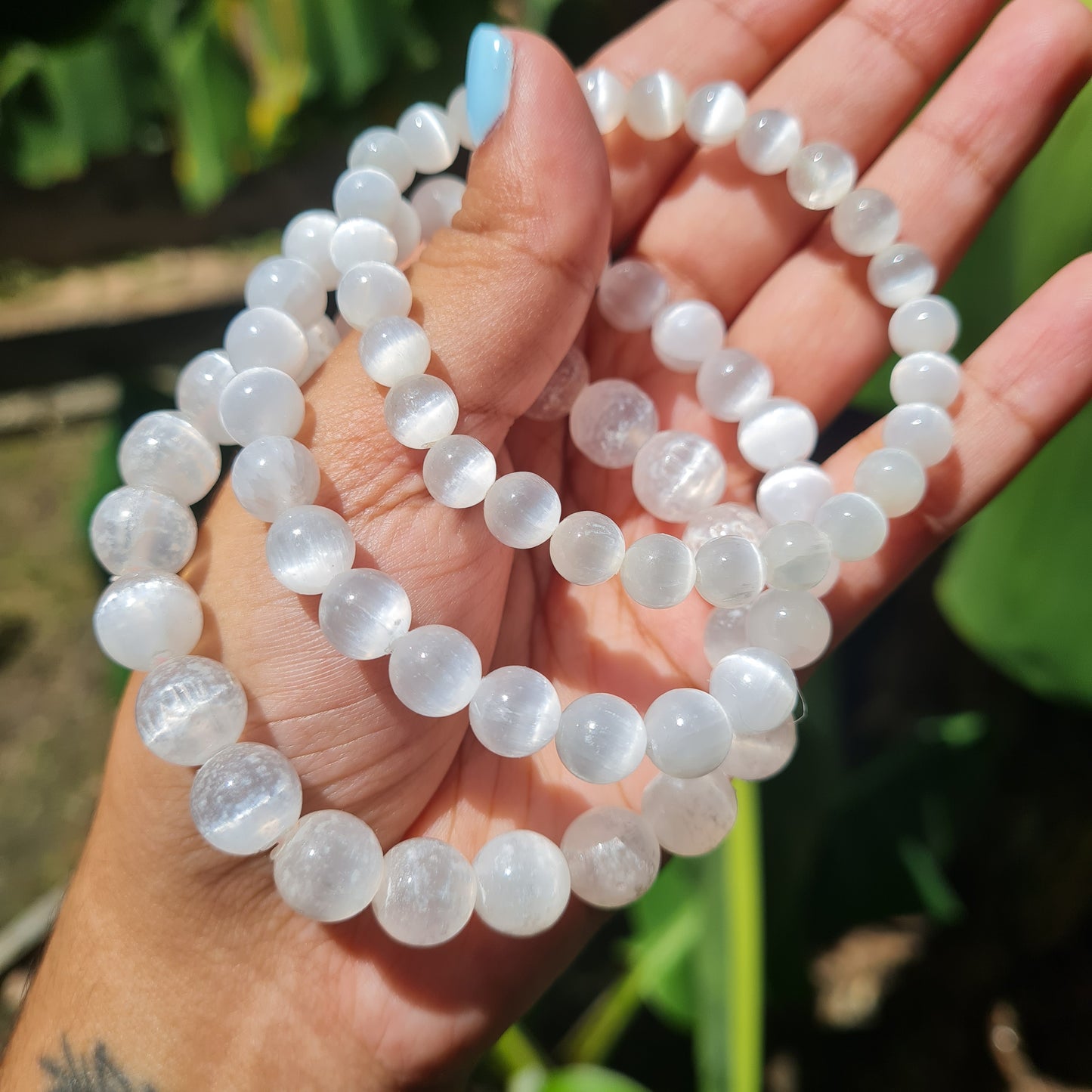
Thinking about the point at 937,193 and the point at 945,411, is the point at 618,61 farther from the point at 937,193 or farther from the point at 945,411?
the point at 945,411

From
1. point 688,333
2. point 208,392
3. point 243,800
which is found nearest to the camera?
point 243,800

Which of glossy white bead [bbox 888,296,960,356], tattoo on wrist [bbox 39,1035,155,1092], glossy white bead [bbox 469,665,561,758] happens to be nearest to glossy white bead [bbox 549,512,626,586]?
glossy white bead [bbox 469,665,561,758]

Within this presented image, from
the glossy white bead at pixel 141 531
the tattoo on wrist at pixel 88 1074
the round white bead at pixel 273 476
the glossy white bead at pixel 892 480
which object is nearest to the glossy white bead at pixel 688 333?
the glossy white bead at pixel 892 480

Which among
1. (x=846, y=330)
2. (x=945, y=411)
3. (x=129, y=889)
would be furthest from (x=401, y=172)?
(x=129, y=889)

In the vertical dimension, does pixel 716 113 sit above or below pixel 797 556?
above

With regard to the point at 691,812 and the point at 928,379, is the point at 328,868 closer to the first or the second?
the point at 691,812

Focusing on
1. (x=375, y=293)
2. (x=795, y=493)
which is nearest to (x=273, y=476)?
(x=375, y=293)

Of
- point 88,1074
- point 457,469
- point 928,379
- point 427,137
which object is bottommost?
point 88,1074
